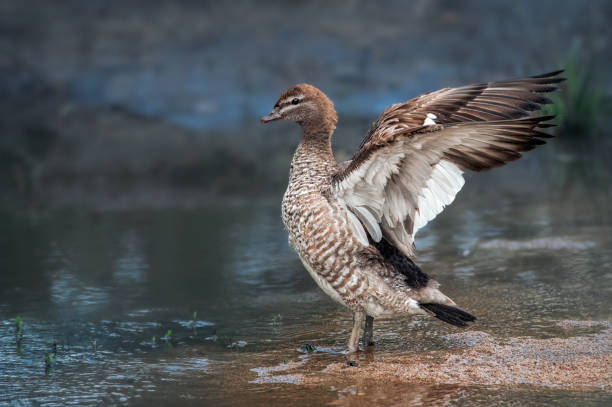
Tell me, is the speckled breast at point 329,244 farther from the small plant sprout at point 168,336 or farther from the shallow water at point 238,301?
the small plant sprout at point 168,336

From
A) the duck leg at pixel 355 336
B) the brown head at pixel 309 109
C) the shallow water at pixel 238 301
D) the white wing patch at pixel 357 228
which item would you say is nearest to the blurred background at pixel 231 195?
the shallow water at pixel 238 301

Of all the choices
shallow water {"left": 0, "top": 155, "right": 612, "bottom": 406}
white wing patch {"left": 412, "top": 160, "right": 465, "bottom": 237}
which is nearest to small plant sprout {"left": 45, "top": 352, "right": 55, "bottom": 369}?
shallow water {"left": 0, "top": 155, "right": 612, "bottom": 406}

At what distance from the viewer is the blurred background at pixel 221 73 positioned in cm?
1124

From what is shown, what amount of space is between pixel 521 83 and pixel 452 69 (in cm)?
845

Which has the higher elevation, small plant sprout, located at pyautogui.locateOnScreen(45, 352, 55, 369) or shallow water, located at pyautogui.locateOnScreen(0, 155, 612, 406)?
shallow water, located at pyautogui.locateOnScreen(0, 155, 612, 406)

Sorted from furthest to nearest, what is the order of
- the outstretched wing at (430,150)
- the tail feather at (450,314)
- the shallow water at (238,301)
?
1. the tail feather at (450,314)
2. the shallow water at (238,301)
3. the outstretched wing at (430,150)

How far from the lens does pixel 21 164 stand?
11.3m

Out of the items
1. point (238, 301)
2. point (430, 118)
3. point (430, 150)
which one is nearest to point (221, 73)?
point (238, 301)

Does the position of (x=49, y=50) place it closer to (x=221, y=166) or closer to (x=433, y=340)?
(x=221, y=166)

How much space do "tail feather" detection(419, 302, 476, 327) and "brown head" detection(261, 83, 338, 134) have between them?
1409 millimetres

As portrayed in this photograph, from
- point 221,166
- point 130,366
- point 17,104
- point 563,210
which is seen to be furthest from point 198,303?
point 17,104

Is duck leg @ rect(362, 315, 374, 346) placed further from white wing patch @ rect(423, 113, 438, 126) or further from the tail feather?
white wing patch @ rect(423, 113, 438, 126)

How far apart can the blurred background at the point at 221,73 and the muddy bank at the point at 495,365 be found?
5.59m

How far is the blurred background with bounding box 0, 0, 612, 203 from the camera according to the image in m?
11.2
